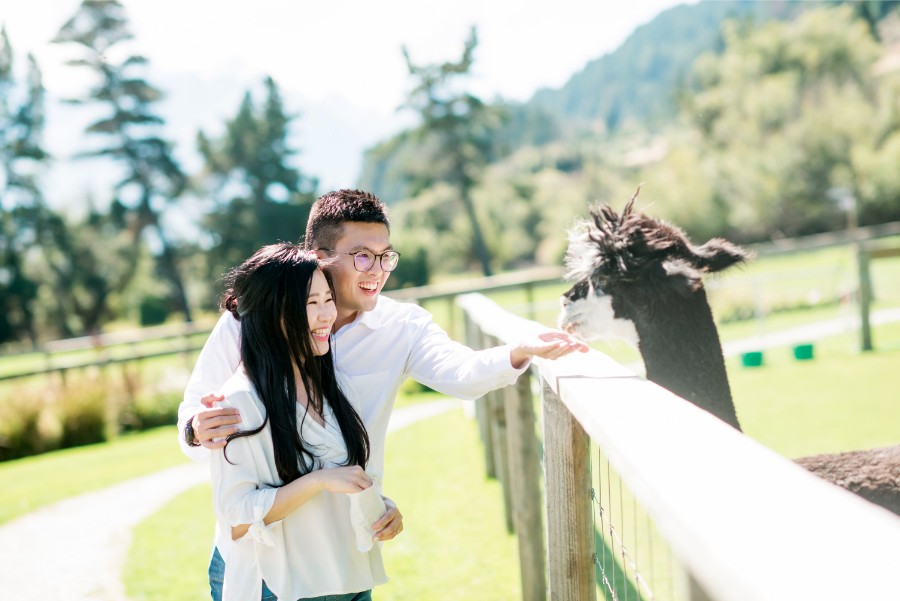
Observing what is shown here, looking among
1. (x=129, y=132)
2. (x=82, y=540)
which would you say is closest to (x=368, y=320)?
(x=82, y=540)

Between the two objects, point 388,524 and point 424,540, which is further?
point 424,540

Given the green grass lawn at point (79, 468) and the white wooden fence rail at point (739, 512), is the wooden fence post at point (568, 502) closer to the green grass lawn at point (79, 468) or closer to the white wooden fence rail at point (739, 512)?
the white wooden fence rail at point (739, 512)

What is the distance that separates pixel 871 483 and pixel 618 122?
207933mm

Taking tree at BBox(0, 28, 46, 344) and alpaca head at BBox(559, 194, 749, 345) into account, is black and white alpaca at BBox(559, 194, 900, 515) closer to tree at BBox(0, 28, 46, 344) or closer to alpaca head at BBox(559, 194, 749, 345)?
alpaca head at BBox(559, 194, 749, 345)

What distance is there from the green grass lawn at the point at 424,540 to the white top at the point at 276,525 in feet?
6.94

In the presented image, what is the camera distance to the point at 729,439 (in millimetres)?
1184

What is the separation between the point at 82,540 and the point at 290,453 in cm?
505

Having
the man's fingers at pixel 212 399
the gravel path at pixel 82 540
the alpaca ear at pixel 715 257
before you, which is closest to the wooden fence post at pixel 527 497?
the alpaca ear at pixel 715 257

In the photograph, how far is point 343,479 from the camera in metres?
1.90

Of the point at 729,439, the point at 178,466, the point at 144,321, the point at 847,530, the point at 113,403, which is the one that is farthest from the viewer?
the point at 144,321

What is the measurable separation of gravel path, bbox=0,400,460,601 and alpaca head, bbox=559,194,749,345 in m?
3.65

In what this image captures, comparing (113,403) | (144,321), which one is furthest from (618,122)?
(113,403)

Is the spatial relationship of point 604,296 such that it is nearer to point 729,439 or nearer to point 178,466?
point 729,439

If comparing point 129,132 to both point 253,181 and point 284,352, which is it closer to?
point 253,181
